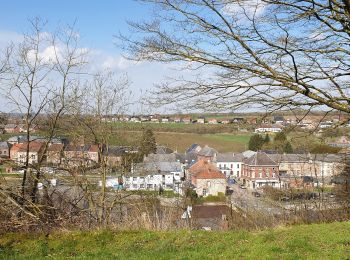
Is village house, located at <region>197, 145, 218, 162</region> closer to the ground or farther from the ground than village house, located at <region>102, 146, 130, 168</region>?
closer to the ground

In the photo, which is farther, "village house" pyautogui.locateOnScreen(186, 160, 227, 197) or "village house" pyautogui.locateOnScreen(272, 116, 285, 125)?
"village house" pyautogui.locateOnScreen(186, 160, 227, 197)

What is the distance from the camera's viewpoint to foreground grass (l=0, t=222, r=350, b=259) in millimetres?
5234

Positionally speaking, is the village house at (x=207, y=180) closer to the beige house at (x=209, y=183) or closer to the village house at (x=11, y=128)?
the beige house at (x=209, y=183)

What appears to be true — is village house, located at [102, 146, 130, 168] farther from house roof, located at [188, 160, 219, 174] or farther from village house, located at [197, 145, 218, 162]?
village house, located at [197, 145, 218, 162]

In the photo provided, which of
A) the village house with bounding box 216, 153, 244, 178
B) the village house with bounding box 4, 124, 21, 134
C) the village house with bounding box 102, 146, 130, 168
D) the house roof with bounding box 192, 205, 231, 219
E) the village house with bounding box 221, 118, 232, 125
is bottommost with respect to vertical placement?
the village house with bounding box 216, 153, 244, 178

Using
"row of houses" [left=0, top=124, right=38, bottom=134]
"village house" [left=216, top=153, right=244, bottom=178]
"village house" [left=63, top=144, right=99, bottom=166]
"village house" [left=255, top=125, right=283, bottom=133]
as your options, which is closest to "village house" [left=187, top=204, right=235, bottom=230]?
"village house" [left=63, top=144, right=99, bottom=166]

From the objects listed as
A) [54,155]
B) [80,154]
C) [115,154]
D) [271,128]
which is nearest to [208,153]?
[115,154]

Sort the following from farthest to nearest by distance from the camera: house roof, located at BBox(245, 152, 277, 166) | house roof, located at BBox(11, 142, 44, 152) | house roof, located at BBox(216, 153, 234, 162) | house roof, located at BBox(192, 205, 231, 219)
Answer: house roof, located at BBox(216, 153, 234, 162) < house roof, located at BBox(245, 152, 277, 166) < house roof, located at BBox(192, 205, 231, 219) < house roof, located at BBox(11, 142, 44, 152)

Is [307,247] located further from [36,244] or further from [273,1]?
[36,244]

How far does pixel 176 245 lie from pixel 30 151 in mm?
4817

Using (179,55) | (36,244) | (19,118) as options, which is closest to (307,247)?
(179,55)

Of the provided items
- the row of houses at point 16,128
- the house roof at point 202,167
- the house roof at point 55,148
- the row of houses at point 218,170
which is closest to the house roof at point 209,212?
the row of houses at point 218,170

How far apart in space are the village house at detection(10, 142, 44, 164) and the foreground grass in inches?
114

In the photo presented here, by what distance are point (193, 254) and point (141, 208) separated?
15.7 ft
